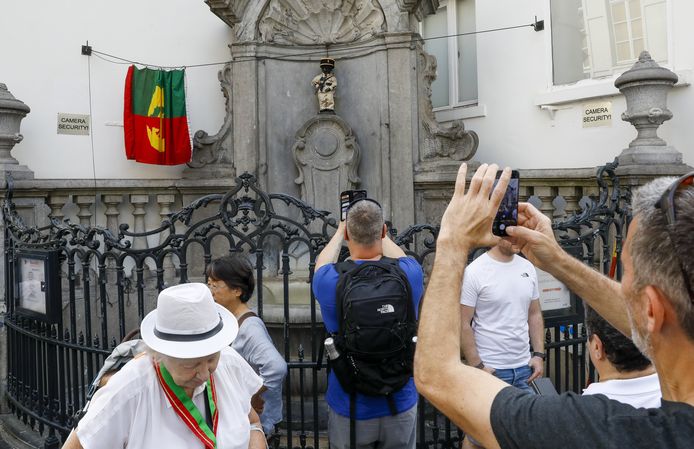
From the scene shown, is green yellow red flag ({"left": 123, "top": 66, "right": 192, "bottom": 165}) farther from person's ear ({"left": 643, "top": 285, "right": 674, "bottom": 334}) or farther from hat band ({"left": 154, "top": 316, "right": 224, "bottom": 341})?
person's ear ({"left": 643, "top": 285, "right": 674, "bottom": 334})

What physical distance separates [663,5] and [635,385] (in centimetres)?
549

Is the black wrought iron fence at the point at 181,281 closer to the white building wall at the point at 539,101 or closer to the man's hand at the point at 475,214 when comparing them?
the white building wall at the point at 539,101

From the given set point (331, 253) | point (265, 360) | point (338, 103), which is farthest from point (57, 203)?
point (265, 360)

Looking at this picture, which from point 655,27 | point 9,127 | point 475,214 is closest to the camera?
point 475,214

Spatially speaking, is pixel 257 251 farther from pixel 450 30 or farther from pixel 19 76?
pixel 450 30

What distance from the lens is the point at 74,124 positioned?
303 inches

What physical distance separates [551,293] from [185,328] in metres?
2.80

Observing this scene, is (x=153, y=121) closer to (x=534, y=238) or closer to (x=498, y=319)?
(x=498, y=319)

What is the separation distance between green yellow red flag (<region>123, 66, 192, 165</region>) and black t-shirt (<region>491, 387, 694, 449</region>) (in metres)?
6.92

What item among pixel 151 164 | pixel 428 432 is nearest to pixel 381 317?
pixel 428 432

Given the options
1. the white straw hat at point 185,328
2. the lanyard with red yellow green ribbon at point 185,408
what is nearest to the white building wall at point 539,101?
the white straw hat at point 185,328

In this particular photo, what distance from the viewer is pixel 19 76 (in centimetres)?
736

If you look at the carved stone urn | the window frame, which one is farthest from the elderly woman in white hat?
the window frame

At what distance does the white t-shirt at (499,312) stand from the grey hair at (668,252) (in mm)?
2550
